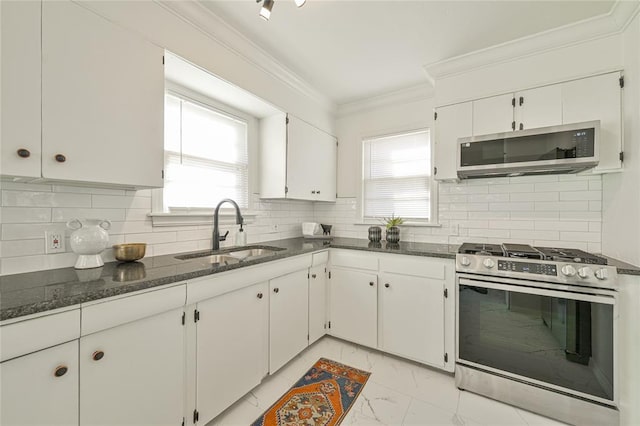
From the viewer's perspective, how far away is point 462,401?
191 cm

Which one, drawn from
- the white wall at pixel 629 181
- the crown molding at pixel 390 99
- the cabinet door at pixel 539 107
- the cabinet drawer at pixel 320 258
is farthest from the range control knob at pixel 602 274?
the crown molding at pixel 390 99

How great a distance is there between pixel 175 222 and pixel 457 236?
2639 millimetres

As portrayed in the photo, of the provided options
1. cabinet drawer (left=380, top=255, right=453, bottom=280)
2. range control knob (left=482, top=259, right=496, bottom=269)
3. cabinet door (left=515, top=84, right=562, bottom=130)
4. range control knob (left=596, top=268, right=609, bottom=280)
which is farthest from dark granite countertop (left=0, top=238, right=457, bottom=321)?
cabinet door (left=515, top=84, right=562, bottom=130)

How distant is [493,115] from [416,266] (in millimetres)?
1457

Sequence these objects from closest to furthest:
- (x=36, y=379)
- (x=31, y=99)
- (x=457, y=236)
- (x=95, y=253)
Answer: (x=36, y=379), (x=31, y=99), (x=95, y=253), (x=457, y=236)

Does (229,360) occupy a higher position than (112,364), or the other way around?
(112,364)

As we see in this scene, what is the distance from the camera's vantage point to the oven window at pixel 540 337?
1641mm

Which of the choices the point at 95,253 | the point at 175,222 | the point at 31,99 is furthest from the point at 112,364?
the point at 31,99

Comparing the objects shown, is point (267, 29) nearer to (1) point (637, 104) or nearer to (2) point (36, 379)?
(2) point (36, 379)

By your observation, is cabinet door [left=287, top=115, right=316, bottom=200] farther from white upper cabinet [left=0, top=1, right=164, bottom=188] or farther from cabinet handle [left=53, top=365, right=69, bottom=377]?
cabinet handle [left=53, top=365, right=69, bottom=377]

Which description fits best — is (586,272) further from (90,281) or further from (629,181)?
(90,281)

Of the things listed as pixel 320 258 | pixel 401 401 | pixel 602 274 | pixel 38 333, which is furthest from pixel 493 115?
pixel 38 333

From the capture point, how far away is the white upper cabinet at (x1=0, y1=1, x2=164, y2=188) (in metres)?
1.12

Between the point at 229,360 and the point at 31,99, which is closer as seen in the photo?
the point at 31,99
